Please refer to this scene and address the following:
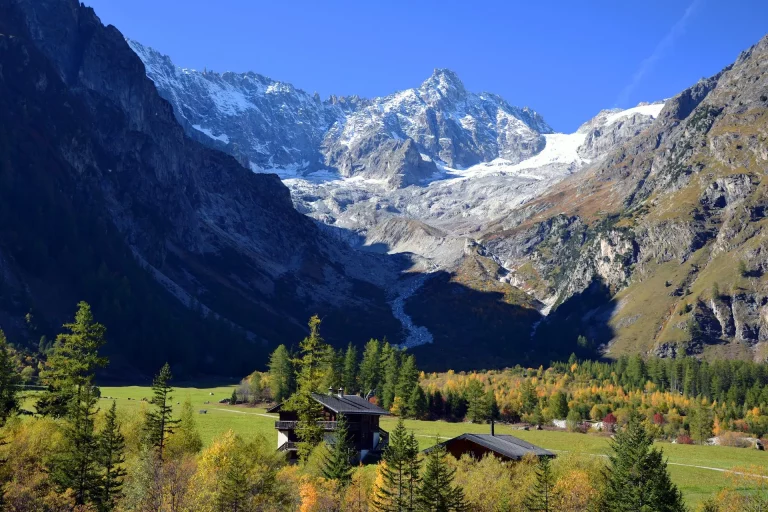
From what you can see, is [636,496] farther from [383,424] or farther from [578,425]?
[578,425]

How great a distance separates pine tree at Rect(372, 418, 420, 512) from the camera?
6284cm

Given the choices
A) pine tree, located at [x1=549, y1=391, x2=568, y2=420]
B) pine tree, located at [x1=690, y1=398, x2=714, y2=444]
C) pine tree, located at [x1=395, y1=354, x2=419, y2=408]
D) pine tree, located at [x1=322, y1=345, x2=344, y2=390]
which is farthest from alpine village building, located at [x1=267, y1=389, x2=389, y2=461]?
pine tree, located at [x1=690, y1=398, x2=714, y2=444]

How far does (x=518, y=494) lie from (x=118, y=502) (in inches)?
1467

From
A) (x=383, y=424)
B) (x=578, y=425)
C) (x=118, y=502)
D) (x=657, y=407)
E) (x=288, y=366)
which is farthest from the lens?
(x=657, y=407)

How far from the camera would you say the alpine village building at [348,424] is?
91.8 metres

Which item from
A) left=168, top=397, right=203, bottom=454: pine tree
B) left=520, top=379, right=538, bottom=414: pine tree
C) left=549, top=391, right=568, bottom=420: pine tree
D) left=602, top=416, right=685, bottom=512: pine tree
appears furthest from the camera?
left=520, top=379, right=538, bottom=414: pine tree

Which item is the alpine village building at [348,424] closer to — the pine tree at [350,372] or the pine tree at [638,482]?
the pine tree at [638,482]

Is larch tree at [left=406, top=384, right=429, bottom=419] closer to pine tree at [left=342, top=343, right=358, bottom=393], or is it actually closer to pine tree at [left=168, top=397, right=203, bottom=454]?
pine tree at [left=342, top=343, right=358, bottom=393]

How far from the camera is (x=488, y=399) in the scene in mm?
160500

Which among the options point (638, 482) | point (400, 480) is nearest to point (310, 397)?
point (400, 480)

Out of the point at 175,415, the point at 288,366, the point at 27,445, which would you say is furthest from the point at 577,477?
the point at 288,366

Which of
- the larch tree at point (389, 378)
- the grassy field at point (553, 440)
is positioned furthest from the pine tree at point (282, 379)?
the larch tree at point (389, 378)

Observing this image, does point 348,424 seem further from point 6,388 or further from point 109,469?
point 6,388

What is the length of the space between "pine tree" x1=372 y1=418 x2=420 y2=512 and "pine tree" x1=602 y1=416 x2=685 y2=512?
1763 centimetres
